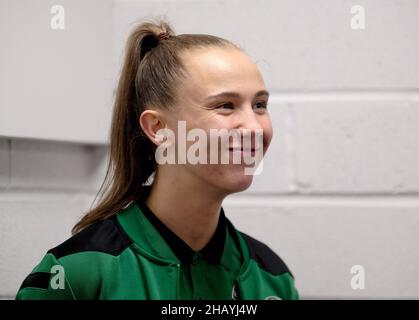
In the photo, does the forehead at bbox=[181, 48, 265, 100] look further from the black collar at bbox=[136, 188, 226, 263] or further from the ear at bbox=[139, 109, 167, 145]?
the black collar at bbox=[136, 188, 226, 263]

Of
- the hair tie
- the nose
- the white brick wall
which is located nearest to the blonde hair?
the hair tie

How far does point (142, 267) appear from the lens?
30.3 inches

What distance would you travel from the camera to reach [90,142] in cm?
116

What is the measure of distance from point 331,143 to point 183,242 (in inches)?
18.9

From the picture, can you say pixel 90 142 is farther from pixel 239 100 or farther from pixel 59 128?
pixel 239 100

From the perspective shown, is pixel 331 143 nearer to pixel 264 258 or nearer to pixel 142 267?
pixel 264 258

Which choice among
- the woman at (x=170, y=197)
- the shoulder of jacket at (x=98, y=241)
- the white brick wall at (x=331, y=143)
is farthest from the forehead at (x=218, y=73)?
the white brick wall at (x=331, y=143)

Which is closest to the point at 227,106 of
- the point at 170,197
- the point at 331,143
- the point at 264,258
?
the point at 170,197

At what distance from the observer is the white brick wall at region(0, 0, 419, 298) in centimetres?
114

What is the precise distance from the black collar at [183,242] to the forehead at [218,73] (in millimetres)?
180

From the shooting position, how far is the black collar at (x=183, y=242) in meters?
0.80

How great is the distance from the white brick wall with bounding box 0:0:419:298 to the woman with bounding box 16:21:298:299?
28 cm

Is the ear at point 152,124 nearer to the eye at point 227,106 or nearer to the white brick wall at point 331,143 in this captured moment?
the eye at point 227,106

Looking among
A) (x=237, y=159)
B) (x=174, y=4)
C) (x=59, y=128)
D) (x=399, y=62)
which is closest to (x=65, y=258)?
(x=237, y=159)
